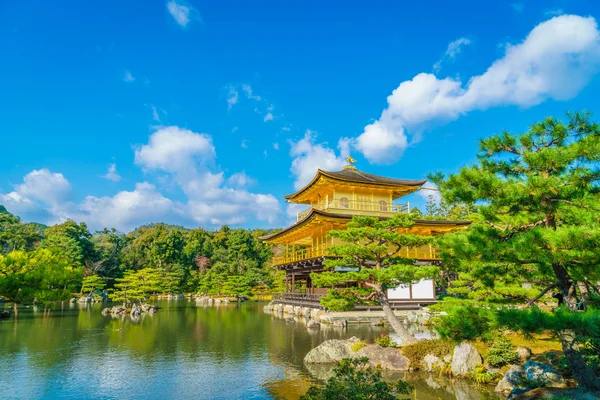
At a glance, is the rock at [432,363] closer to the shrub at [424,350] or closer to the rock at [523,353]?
the shrub at [424,350]

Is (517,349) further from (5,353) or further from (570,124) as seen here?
(5,353)

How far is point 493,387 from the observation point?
8172 millimetres

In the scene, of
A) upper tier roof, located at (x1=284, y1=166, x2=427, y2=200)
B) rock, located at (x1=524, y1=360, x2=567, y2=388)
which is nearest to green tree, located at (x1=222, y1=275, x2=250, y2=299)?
upper tier roof, located at (x1=284, y1=166, x2=427, y2=200)

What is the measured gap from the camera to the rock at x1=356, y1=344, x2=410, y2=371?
9.86m

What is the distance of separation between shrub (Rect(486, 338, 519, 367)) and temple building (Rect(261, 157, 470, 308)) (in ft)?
36.7

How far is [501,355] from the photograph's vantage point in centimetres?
904

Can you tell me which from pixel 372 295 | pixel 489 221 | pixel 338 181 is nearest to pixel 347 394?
pixel 489 221

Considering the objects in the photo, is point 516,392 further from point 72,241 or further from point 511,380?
point 72,241

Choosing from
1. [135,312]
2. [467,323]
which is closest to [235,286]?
[135,312]

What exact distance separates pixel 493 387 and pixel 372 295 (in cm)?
476

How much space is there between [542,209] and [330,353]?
717 cm

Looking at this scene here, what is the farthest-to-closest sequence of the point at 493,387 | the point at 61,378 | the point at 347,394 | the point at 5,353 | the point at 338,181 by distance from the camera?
1. the point at 338,181
2. the point at 5,353
3. the point at 61,378
4. the point at 493,387
5. the point at 347,394

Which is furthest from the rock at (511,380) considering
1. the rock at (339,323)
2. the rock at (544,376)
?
the rock at (339,323)

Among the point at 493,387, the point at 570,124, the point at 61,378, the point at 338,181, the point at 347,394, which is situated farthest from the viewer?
the point at 338,181
